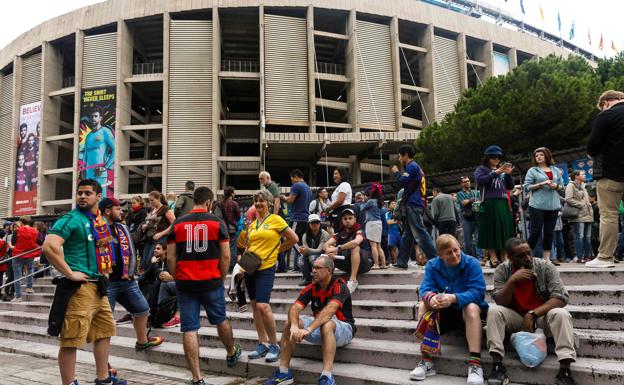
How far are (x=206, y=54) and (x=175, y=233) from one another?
28.7m

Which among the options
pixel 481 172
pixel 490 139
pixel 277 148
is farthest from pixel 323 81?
pixel 481 172

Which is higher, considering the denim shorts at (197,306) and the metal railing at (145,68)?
the metal railing at (145,68)

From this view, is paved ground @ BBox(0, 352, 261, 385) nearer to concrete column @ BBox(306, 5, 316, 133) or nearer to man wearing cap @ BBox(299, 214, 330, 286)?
man wearing cap @ BBox(299, 214, 330, 286)

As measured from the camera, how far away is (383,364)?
4.00 metres

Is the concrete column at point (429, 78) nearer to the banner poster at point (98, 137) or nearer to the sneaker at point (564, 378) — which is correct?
the banner poster at point (98, 137)

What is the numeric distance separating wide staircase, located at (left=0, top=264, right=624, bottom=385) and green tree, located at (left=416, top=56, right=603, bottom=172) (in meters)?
15.9

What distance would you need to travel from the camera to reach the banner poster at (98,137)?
29234mm

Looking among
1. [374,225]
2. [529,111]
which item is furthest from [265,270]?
[529,111]

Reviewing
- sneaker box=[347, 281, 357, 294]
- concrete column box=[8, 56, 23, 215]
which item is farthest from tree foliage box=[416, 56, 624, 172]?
concrete column box=[8, 56, 23, 215]

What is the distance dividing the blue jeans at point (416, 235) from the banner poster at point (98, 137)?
2720cm

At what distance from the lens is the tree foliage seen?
18.3m

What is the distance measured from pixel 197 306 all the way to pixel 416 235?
3.35m

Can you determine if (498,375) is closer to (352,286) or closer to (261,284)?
(261,284)

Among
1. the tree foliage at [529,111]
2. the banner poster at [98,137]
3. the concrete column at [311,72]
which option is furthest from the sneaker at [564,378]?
the banner poster at [98,137]
